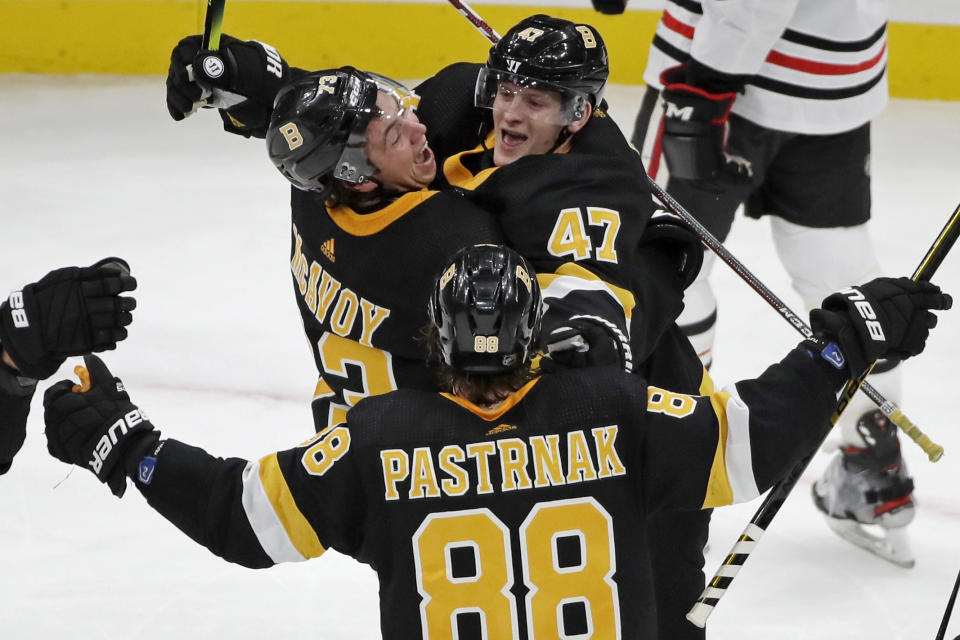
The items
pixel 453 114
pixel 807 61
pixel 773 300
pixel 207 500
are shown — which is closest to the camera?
pixel 207 500

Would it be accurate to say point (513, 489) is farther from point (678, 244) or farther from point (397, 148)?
point (678, 244)

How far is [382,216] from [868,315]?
0.67 metres

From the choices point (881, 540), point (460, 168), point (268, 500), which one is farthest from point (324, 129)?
point (881, 540)

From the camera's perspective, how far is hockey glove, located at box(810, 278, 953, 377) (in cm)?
181

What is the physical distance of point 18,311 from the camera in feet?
6.01

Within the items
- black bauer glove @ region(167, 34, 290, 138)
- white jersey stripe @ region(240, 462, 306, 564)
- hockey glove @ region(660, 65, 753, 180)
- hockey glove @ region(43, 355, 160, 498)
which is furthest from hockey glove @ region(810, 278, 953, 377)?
hockey glove @ region(660, 65, 753, 180)

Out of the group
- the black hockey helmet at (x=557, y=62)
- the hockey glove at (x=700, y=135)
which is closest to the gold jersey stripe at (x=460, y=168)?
the black hockey helmet at (x=557, y=62)

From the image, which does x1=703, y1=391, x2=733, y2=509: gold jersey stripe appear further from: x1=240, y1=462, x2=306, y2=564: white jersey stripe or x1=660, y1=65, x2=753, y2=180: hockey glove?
x1=660, y1=65, x2=753, y2=180: hockey glove

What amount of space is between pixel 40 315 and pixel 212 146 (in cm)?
361

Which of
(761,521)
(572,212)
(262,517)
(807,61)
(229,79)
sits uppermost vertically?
(229,79)

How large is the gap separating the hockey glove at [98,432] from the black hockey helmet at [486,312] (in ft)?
1.32

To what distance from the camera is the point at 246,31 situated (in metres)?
5.63

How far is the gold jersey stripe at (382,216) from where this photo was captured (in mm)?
2047

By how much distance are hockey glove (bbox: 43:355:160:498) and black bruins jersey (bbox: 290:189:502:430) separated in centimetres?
36
